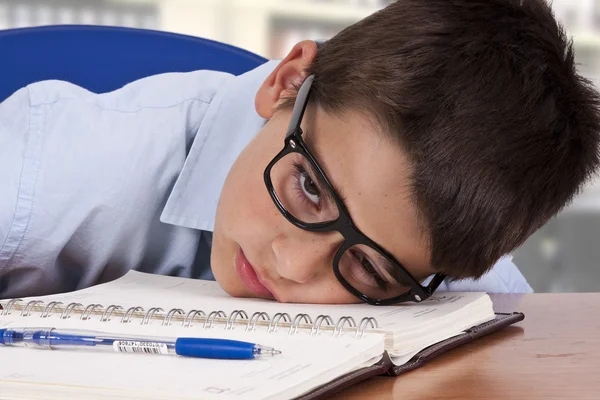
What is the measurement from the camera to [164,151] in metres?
1.13

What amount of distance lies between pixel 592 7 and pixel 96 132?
7.17 feet

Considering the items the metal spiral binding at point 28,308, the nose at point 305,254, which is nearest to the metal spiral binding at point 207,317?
the metal spiral binding at point 28,308

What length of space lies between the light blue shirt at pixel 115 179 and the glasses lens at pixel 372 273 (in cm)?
20

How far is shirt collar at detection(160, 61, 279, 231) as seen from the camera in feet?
3.68

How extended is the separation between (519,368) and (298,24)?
6.71 ft

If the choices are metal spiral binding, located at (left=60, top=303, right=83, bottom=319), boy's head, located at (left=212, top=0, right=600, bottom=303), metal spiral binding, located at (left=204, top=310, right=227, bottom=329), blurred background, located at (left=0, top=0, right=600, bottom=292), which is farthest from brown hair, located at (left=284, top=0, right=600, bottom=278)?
blurred background, located at (left=0, top=0, right=600, bottom=292)

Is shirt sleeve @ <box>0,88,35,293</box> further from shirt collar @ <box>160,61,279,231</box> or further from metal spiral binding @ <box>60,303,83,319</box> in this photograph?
metal spiral binding @ <box>60,303,83,319</box>

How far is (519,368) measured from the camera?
67 centimetres

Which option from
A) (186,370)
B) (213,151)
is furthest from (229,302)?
(213,151)

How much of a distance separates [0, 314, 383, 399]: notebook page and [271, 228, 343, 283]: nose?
16 centimetres

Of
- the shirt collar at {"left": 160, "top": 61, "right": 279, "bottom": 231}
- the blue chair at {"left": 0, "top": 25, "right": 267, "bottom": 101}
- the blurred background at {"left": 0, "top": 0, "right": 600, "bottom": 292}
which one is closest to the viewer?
the shirt collar at {"left": 160, "top": 61, "right": 279, "bottom": 231}

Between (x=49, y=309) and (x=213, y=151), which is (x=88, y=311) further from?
(x=213, y=151)

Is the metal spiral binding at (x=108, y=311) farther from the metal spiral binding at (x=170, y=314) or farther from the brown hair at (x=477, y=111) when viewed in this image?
the brown hair at (x=477, y=111)

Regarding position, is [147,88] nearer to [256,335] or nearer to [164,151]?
[164,151]
